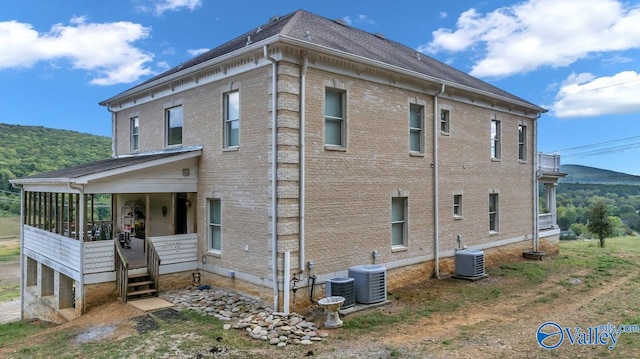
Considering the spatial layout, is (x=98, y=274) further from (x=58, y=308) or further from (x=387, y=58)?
(x=387, y=58)

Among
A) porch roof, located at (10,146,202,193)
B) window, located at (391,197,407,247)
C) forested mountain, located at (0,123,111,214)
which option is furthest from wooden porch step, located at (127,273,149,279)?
forested mountain, located at (0,123,111,214)

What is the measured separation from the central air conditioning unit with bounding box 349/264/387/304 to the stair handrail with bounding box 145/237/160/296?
546 cm

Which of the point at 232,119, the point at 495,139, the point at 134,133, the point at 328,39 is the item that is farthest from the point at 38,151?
the point at 495,139

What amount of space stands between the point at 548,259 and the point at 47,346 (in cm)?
1910

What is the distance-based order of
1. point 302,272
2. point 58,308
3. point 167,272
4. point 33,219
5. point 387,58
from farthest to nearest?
point 33,219, point 387,58, point 58,308, point 167,272, point 302,272

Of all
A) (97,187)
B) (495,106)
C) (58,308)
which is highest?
(495,106)

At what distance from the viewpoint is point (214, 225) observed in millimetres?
12633

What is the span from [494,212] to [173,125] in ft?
43.7

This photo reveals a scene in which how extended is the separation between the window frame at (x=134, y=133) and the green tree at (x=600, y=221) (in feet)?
99.0

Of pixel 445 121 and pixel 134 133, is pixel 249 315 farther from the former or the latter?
pixel 134 133

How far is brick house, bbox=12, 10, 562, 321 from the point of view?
10.7 m

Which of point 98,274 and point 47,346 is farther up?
point 98,274

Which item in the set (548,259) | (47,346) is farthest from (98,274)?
(548,259)

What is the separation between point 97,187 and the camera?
11344mm
